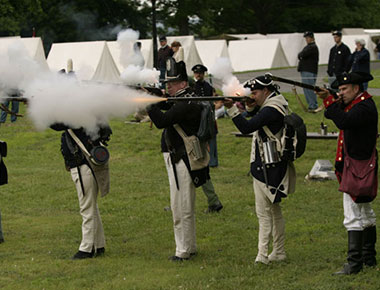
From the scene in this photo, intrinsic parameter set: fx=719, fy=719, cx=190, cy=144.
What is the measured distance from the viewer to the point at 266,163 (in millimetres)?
7695

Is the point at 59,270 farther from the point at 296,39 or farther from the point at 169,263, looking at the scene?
the point at 296,39

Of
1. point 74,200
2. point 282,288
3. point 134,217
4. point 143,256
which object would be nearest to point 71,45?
point 74,200

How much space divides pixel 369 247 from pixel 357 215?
432 millimetres

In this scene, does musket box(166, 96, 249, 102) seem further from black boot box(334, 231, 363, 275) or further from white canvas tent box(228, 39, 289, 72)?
white canvas tent box(228, 39, 289, 72)

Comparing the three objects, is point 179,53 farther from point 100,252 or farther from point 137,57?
point 100,252

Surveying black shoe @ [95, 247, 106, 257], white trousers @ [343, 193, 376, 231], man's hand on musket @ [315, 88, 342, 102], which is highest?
man's hand on musket @ [315, 88, 342, 102]

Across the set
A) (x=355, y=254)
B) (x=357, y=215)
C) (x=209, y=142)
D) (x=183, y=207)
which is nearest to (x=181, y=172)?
(x=183, y=207)

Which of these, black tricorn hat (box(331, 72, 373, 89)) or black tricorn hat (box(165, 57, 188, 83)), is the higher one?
black tricorn hat (box(331, 72, 373, 89))

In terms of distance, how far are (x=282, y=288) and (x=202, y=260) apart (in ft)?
4.93

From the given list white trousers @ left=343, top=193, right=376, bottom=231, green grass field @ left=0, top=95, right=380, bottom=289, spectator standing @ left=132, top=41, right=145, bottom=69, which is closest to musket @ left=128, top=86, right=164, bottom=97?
green grass field @ left=0, top=95, right=380, bottom=289

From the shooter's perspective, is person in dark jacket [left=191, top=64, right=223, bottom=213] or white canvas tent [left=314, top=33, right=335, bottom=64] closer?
person in dark jacket [left=191, top=64, right=223, bottom=213]

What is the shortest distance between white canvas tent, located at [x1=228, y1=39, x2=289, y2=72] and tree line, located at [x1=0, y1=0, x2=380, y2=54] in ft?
25.7

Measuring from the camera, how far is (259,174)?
777 cm

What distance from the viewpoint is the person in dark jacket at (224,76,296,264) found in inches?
299
